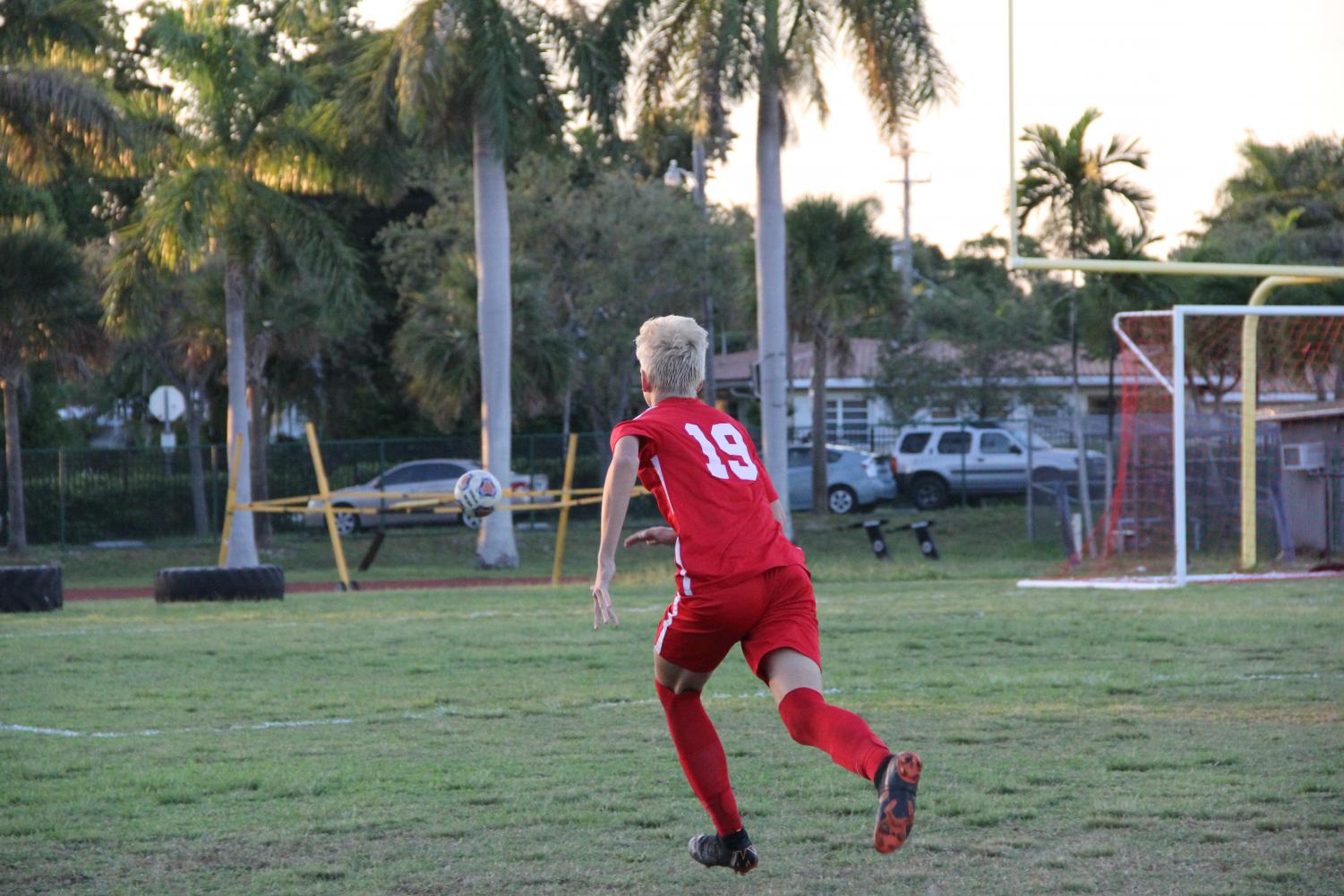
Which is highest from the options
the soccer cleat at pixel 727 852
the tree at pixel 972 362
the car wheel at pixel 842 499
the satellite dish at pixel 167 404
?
the tree at pixel 972 362

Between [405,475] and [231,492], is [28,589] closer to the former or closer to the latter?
[231,492]

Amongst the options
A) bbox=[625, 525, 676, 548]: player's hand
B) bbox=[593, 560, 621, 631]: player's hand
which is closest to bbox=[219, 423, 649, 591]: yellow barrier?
bbox=[625, 525, 676, 548]: player's hand

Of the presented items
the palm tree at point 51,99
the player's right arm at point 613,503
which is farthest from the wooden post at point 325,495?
the player's right arm at point 613,503

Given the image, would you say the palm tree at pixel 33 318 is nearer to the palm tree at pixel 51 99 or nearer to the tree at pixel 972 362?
the palm tree at pixel 51 99

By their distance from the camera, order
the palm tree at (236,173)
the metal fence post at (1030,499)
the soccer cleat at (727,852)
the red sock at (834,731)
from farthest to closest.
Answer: the metal fence post at (1030,499) < the palm tree at (236,173) < the soccer cleat at (727,852) < the red sock at (834,731)

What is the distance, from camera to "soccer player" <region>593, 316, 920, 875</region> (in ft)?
15.6

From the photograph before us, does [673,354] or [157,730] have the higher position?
[673,354]

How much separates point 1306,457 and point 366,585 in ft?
43.0

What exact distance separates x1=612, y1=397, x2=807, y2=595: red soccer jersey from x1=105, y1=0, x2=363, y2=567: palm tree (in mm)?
20409

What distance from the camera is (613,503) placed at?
15.8 ft

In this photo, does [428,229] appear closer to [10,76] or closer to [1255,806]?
[10,76]

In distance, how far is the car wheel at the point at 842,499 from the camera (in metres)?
33.5

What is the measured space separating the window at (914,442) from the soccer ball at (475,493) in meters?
20.3

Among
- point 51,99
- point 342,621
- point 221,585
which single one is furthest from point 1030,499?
point 51,99
